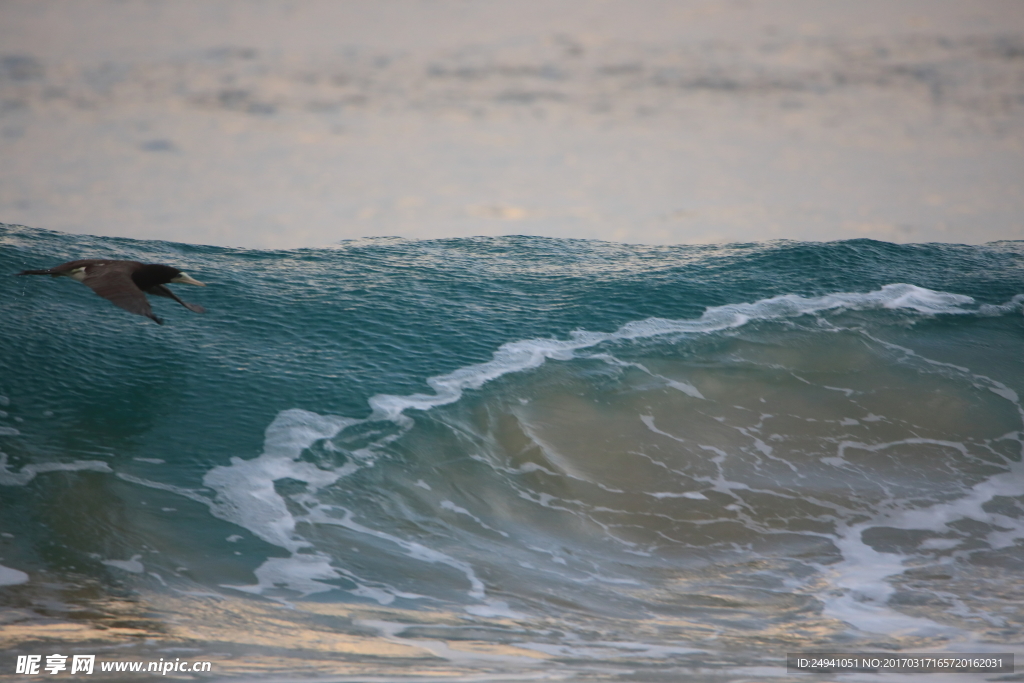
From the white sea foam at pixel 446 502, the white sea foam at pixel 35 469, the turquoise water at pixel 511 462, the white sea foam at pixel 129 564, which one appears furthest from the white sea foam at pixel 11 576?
the white sea foam at pixel 446 502

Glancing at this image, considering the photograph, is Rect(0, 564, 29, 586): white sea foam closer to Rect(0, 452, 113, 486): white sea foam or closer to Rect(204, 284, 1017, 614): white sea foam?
Rect(0, 452, 113, 486): white sea foam

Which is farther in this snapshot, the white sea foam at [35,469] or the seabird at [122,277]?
the white sea foam at [35,469]

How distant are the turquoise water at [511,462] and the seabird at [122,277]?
286 cm

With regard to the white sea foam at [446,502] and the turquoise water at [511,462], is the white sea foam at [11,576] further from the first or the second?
the white sea foam at [446,502]

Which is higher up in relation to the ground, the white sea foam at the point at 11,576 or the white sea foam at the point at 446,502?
the white sea foam at the point at 446,502

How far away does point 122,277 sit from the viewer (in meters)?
7.43

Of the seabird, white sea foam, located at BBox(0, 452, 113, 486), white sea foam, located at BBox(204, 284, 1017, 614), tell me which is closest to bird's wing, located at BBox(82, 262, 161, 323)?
the seabird

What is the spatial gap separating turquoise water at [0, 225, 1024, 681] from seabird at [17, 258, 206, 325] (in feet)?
9.38

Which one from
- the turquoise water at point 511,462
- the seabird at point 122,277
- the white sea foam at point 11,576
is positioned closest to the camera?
the seabird at point 122,277

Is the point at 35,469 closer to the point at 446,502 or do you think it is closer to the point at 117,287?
the point at 117,287

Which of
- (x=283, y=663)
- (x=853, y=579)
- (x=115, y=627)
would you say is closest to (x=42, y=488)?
(x=115, y=627)

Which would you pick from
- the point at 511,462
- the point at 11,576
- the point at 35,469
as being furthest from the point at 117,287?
the point at 511,462

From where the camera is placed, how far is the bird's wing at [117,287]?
21.8ft

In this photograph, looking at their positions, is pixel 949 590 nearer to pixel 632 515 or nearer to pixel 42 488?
pixel 632 515
